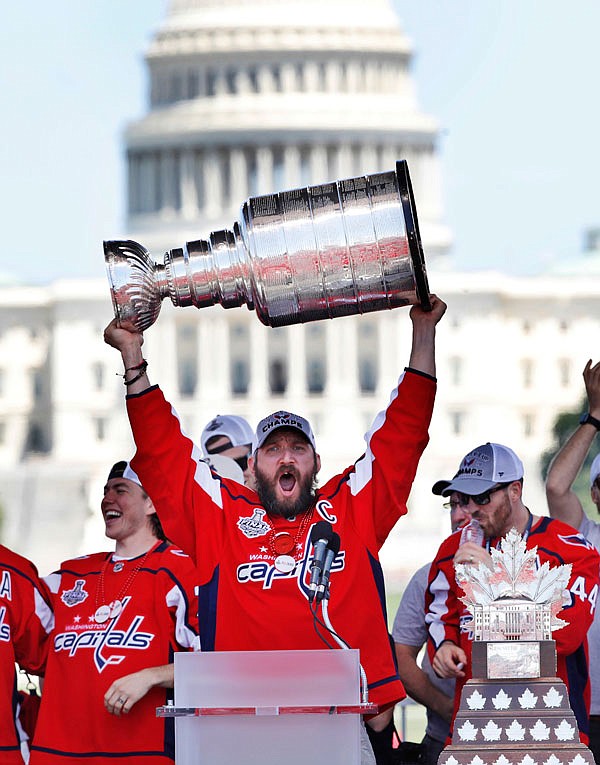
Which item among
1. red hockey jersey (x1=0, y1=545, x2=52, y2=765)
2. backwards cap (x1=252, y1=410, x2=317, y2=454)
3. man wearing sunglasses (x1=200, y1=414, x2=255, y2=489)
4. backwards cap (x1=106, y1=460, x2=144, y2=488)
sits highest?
man wearing sunglasses (x1=200, y1=414, x2=255, y2=489)

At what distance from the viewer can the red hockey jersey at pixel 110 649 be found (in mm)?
8734

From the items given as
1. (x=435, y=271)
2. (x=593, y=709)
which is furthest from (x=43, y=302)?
(x=593, y=709)

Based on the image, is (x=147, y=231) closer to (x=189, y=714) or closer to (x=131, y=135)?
(x=131, y=135)

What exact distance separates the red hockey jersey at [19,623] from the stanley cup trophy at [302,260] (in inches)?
54.0

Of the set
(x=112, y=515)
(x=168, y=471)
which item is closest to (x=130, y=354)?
(x=168, y=471)

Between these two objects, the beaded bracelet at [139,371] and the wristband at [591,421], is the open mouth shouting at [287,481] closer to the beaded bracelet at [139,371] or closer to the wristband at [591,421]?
the beaded bracelet at [139,371]

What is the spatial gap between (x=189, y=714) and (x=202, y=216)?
112202 millimetres

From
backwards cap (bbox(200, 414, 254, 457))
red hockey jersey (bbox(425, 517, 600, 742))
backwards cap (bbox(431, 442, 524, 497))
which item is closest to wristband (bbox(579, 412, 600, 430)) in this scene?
backwards cap (bbox(431, 442, 524, 497))

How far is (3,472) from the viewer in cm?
9662

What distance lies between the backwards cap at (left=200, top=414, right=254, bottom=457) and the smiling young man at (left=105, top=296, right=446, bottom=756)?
115 inches

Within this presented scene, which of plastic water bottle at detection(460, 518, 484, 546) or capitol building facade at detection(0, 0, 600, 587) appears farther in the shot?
capitol building facade at detection(0, 0, 600, 587)

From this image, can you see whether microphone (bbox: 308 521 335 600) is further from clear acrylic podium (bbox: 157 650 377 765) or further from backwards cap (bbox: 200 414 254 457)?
backwards cap (bbox: 200 414 254 457)

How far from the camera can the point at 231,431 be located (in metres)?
11.6

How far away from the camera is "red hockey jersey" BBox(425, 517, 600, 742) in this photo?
27.5ft
